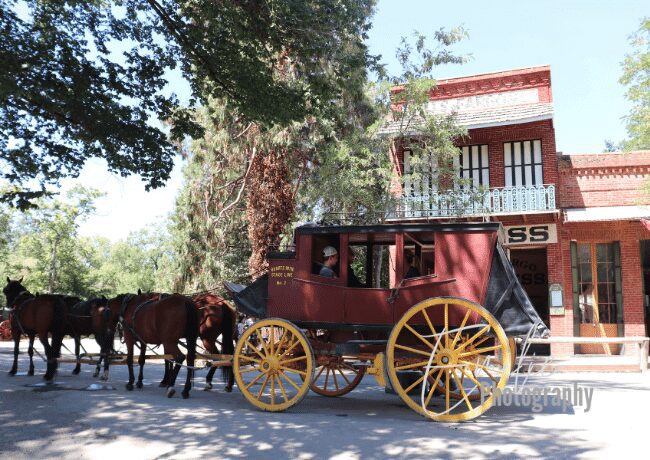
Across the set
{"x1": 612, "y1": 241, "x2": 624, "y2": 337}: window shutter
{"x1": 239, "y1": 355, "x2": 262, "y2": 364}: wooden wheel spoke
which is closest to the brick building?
{"x1": 612, "y1": 241, "x2": 624, "y2": 337}: window shutter

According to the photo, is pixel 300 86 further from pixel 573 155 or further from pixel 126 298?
pixel 573 155

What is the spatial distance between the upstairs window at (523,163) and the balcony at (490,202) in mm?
579

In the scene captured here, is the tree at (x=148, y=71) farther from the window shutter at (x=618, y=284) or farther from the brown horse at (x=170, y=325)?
the window shutter at (x=618, y=284)

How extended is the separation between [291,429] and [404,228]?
287cm

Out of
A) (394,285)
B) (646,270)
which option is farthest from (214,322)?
(646,270)

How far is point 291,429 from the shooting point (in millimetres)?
6102

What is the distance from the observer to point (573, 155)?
60.1 feet

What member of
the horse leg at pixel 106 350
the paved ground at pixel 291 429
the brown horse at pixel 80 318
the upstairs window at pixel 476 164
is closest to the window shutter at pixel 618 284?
the upstairs window at pixel 476 164

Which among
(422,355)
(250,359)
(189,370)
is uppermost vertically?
(422,355)

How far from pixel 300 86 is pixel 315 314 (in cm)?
604

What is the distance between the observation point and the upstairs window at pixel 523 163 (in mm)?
18078

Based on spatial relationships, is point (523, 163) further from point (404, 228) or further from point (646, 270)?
point (404, 228)

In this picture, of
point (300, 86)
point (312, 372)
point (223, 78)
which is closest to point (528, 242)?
point (300, 86)

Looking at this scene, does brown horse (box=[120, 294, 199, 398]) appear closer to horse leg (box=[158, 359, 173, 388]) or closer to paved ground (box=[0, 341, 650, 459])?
horse leg (box=[158, 359, 173, 388])
